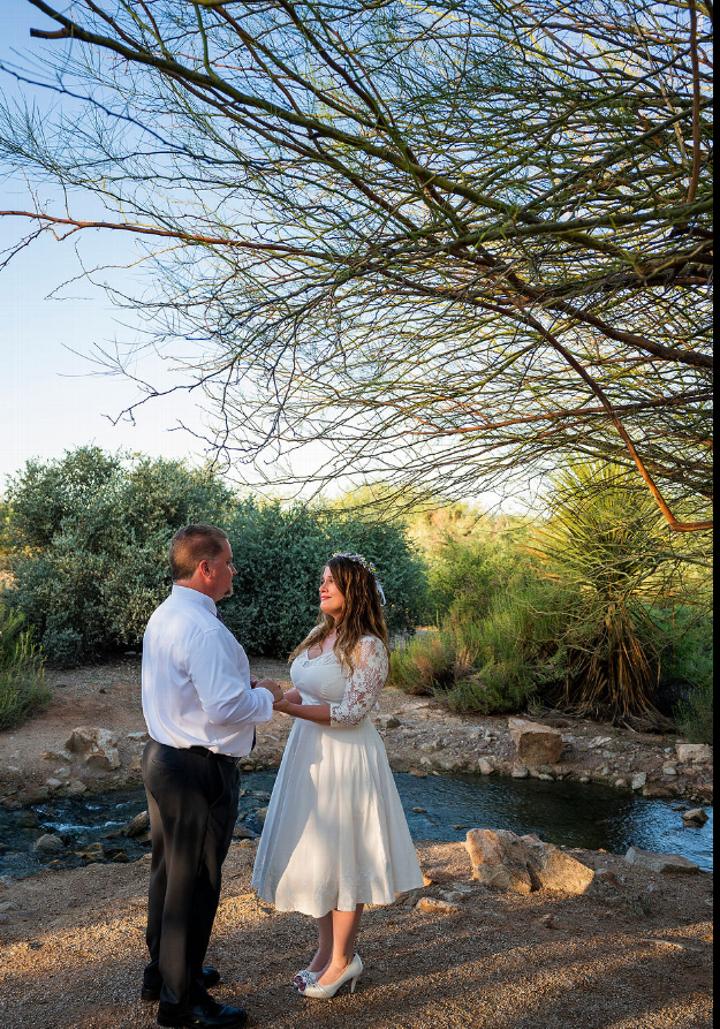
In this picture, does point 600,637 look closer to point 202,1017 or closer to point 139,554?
point 139,554

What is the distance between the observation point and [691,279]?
138 inches

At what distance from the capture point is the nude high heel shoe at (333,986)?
3.55 metres

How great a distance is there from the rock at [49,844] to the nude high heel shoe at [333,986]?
3788 millimetres

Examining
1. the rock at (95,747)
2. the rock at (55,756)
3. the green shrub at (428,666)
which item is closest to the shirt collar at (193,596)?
the rock at (95,747)

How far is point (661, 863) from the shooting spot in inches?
233

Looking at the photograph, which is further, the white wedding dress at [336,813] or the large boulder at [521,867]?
the large boulder at [521,867]

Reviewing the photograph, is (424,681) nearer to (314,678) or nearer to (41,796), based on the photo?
(41,796)

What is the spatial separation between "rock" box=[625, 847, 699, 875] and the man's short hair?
4055 mm

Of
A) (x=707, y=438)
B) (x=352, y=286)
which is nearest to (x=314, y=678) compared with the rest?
(x=352, y=286)

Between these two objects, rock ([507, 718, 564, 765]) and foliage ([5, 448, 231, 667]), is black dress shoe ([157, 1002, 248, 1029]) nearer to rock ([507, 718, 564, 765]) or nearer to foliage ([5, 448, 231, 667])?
rock ([507, 718, 564, 765])

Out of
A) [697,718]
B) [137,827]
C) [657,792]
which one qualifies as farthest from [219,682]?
[697,718]

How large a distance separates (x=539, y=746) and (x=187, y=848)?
22.6 feet

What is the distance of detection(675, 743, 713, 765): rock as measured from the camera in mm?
9234

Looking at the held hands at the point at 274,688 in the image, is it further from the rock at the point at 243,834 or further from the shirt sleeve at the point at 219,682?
the rock at the point at 243,834
